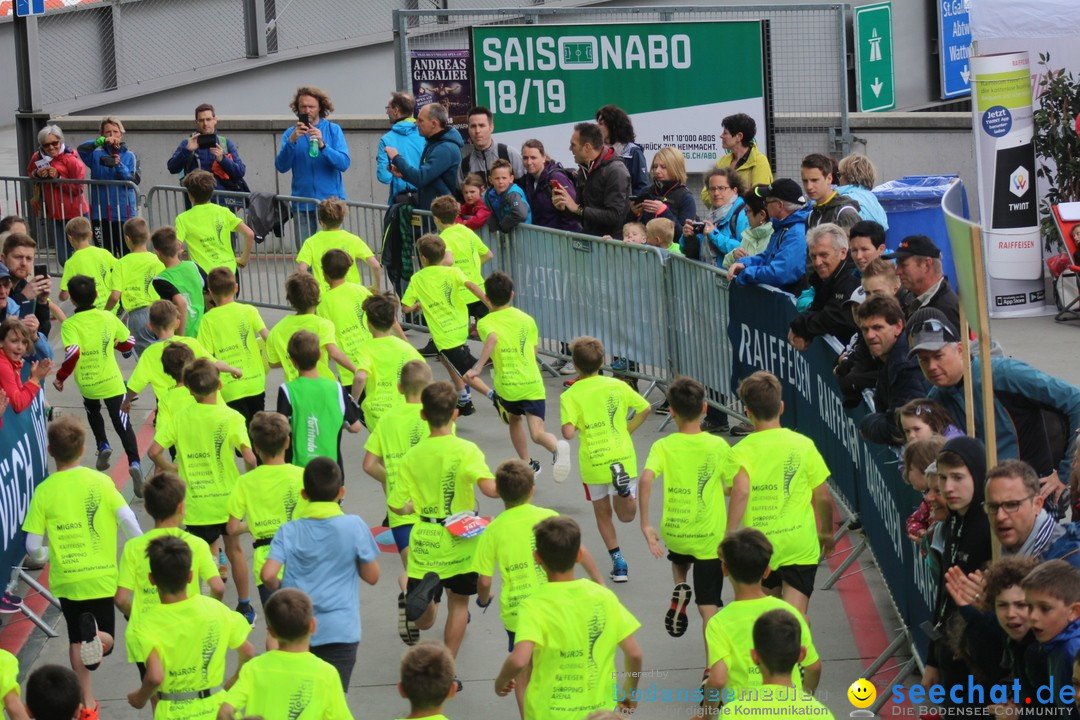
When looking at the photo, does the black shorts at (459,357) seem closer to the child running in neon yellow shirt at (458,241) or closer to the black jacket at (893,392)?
the child running in neon yellow shirt at (458,241)

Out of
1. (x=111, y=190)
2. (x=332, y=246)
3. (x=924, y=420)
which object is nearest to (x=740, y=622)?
(x=924, y=420)

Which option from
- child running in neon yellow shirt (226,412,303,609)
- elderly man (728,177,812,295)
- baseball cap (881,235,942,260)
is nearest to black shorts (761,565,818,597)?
baseball cap (881,235,942,260)

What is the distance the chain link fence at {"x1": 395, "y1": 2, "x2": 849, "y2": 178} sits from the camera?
16547 millimetres

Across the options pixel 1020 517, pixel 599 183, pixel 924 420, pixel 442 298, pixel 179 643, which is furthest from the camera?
pixel 599 183

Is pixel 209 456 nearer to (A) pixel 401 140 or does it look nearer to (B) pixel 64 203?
(A) pixel 401 140

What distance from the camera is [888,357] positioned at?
848cm

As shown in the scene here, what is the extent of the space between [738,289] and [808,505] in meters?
3.89

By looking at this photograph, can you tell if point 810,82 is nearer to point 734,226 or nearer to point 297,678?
point 734,226

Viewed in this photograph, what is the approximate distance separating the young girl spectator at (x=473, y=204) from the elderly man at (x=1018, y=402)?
7.27 meters

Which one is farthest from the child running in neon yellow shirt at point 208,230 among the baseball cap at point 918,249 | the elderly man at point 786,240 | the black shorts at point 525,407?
the baseball cap at point 918,249

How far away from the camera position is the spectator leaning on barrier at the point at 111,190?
56.6ft

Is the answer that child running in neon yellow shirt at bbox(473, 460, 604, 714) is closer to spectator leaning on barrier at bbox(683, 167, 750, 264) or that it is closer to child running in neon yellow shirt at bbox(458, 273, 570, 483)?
child running in neon yellow shirt at bbox(458, 273, 570, 483)

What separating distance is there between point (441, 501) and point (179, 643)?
1.97 m

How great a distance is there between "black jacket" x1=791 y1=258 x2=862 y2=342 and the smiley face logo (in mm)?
2433
